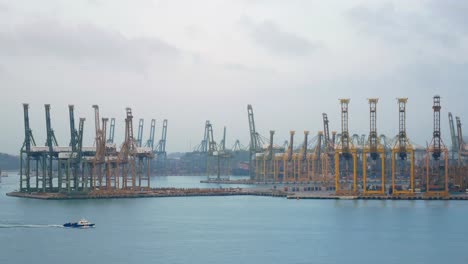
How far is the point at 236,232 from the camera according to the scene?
50844 mm

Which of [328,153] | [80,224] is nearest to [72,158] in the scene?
[80,224]

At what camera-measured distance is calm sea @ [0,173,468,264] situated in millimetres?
41188

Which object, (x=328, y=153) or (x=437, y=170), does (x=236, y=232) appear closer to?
(x=437, y=170)

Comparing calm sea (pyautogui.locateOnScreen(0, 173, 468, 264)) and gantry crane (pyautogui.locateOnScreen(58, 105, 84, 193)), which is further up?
gantry crane (pyautogui.locateOnScreen(58, 105, 84, 193))

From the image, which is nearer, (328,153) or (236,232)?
(236,232)

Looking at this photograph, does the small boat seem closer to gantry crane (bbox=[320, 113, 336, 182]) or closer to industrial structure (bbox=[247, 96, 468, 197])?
industrial structure (bbox=[247, 96, 468, 197])

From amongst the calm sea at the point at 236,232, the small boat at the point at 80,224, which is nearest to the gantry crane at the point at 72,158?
the calm sea at the point at 236,232

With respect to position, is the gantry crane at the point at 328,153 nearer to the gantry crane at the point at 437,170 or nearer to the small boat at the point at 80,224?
the gantry crane at the point at 437,170

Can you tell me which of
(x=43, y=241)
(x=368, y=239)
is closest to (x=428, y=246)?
(x=368, y=239)

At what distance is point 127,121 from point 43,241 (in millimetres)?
36467

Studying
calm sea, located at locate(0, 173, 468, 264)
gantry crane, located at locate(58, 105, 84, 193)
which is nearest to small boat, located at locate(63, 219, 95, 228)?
calm sea, located at locate(0, 173, 468, 264)

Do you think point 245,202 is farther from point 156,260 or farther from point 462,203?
point 156,260

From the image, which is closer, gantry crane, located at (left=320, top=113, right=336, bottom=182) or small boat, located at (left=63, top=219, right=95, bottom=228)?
small boat, located at (left=63, top=219, right=95, bottom=228)

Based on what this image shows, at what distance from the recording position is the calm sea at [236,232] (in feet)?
135
